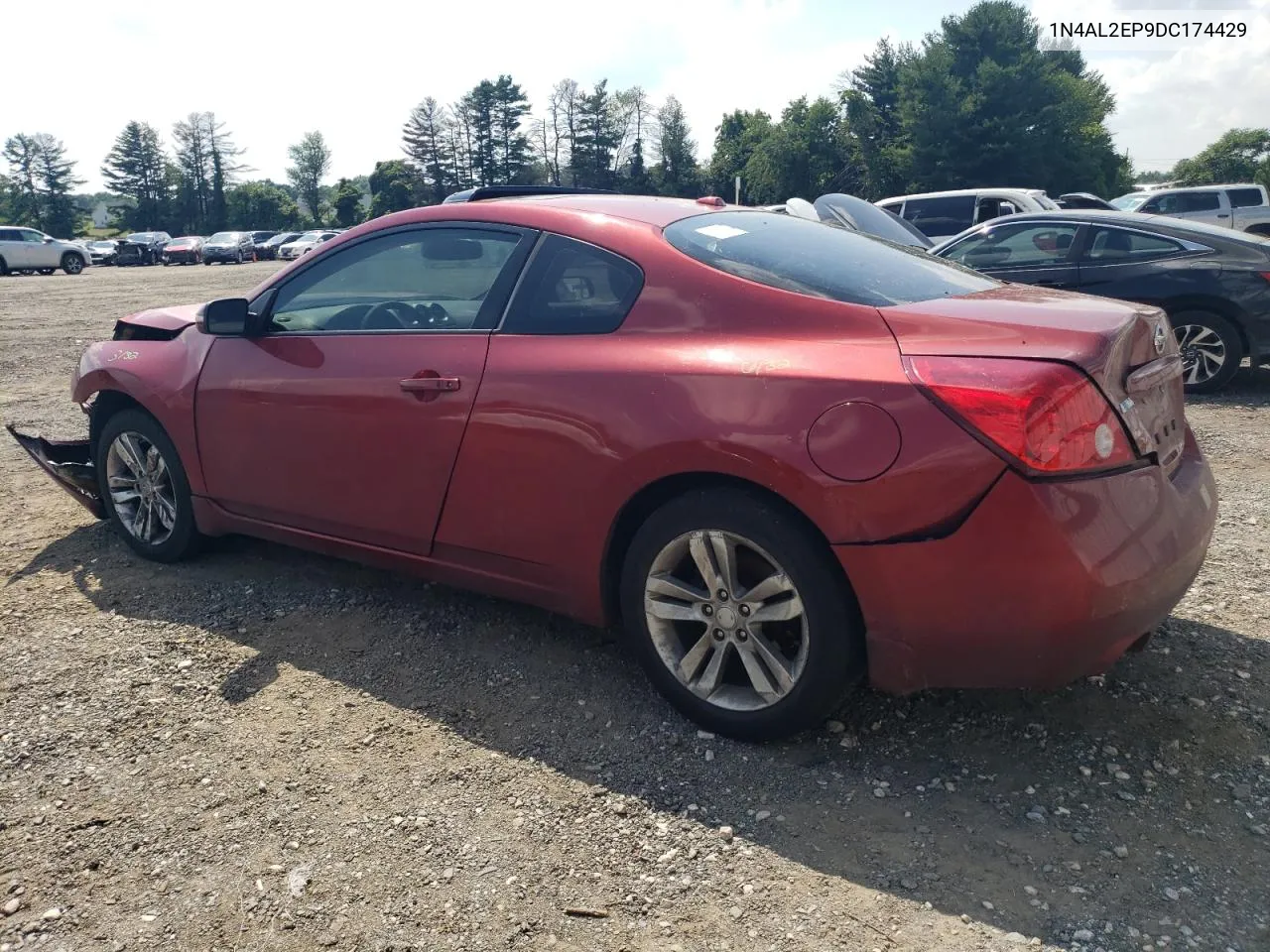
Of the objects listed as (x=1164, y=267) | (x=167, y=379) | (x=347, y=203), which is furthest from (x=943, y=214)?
(x=347, y=203)

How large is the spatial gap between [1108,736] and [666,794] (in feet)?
4.22

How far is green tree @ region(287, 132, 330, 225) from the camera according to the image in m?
102

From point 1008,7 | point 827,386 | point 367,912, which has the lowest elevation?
point 367,912

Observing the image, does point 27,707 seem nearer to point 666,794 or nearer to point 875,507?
point 666,794

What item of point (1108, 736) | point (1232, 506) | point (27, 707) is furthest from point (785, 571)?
point (1232, 506)

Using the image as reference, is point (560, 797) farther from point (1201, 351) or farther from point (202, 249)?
point (202, 249)

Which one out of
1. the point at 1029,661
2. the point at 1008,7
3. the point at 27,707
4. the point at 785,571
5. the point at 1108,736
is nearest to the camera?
the point at 1029,661

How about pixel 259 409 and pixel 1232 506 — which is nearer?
pixel 259 409

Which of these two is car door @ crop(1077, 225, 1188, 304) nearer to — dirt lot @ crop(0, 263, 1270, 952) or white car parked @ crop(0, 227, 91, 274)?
dirt lot @ crop(0, 263, 1270, 952)

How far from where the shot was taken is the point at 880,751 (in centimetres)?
282

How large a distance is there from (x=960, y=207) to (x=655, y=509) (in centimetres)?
1499

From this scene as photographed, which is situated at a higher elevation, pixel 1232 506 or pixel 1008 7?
pixel 1008 7

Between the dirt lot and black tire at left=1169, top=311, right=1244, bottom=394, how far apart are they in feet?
14.7

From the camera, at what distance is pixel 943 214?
1627cm
